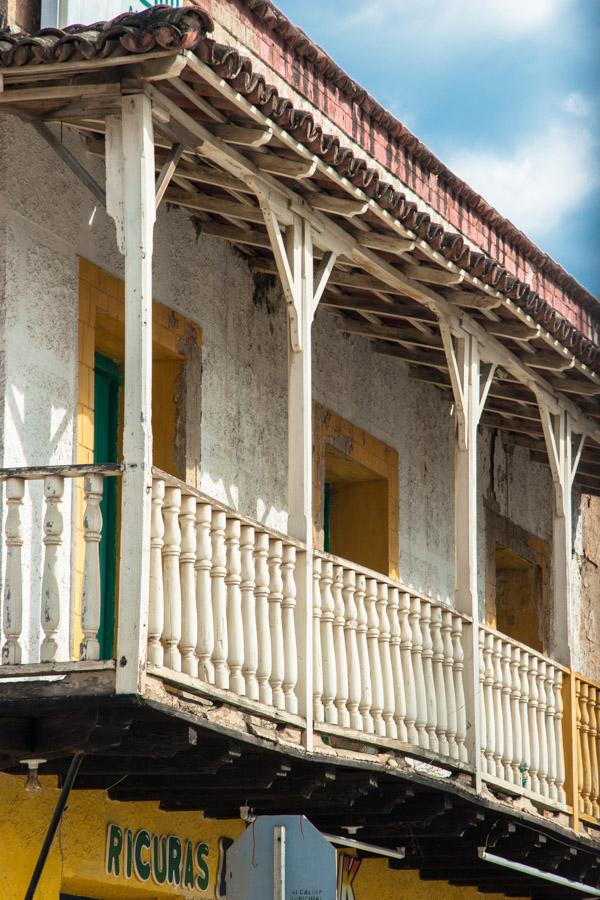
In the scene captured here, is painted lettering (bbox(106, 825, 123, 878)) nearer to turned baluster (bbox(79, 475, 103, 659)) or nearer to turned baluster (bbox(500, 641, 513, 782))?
turned baluster (bbox(79, 475, 103, 659))

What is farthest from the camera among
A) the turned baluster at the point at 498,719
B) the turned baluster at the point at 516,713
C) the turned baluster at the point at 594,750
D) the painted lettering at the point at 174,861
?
the turned baluster at the point at 594,750

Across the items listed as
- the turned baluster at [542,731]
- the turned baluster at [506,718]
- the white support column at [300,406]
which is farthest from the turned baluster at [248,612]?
the turned baluster at [542,731]

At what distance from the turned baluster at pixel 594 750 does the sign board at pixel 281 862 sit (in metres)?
5.40

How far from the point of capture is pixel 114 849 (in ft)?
30.5

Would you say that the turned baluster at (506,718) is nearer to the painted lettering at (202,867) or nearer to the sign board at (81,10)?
the painted lettering at (202,867)

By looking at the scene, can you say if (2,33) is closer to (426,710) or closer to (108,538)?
(108,538)

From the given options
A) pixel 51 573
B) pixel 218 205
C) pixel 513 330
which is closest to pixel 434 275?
pixel 513 330

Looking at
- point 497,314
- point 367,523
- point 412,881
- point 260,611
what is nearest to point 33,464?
point 260,611

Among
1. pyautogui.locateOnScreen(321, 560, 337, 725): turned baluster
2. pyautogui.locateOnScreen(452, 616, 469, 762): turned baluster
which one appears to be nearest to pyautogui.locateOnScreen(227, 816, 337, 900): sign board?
pyautogui.locateOnScreen(321, 560, 337, 725): turned baluster

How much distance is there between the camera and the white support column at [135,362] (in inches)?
287

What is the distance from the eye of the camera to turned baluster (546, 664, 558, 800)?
1171cm

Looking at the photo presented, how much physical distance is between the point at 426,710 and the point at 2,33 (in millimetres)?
4453

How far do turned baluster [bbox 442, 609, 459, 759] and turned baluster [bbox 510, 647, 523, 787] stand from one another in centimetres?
94

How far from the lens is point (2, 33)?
25.2 ft
